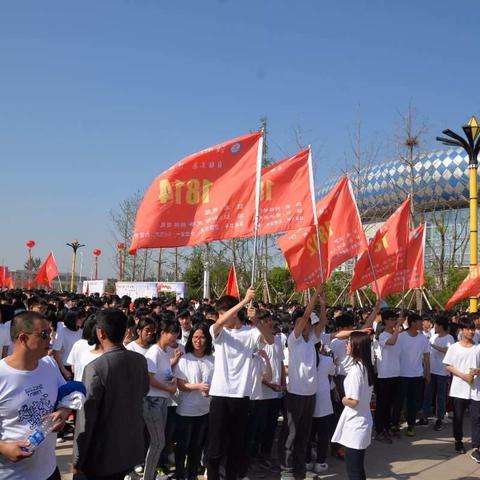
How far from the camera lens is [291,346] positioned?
21.2 ft

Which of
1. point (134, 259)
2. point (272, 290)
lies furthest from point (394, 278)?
point (134, 259)

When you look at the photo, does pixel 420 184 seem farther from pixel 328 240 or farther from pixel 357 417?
pixel 357 417

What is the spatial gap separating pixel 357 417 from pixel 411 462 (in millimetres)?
2489

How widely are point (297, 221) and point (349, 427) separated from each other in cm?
250

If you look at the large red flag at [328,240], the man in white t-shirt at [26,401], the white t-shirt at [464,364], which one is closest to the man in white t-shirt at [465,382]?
the white t-shirt at [464,364]

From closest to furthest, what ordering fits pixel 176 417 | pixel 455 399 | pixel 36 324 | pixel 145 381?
pixel 36 324 → pixel 145 381 → pixel 176 417 → pixel 455 399

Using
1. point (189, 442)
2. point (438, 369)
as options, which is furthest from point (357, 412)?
point (438, 369)

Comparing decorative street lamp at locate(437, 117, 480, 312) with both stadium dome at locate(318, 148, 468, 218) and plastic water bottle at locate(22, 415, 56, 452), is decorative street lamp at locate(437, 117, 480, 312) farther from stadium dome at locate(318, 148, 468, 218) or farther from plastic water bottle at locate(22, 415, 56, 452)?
plastic water bottle at locate(22, 415, 56, 452)

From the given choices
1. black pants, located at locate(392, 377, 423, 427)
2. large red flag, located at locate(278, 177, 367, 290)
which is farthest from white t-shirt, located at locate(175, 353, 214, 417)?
black pants, located at locate(392, 377, 423, 427)

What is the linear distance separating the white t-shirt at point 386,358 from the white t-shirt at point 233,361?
3.66 metres

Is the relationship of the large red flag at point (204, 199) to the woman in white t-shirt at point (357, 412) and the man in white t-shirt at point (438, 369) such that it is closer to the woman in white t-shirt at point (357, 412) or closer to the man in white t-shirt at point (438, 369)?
the woman in white t-shirt at point (357, 412)

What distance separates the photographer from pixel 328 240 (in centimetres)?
866

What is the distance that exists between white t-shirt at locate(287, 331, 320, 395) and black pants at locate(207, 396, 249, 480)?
3.01 ft

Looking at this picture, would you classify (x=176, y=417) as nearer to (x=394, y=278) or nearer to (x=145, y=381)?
(x=145, y=381)
